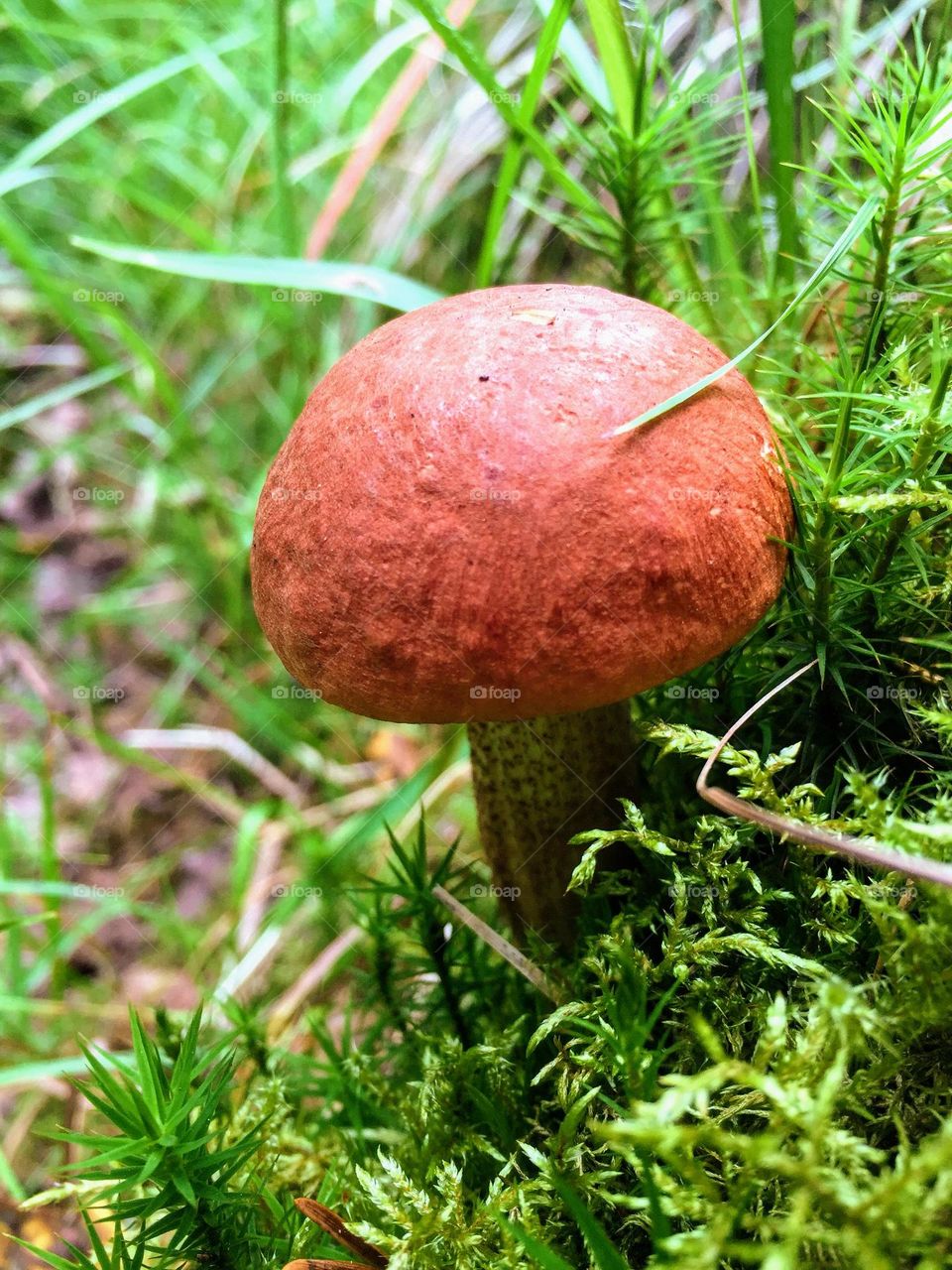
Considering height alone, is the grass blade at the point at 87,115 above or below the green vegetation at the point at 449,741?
above

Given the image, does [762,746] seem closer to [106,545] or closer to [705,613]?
[705,613]

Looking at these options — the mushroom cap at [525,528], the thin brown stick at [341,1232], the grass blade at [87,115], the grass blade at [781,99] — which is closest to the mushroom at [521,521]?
the mushroom cap at [525,528]

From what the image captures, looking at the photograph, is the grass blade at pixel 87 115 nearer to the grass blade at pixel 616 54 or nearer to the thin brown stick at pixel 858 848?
the grass blade at pixel 616 54

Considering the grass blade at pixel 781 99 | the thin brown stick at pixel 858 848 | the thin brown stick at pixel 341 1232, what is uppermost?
the grass blade at pixel 781 99

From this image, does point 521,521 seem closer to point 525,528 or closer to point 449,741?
point 525,528

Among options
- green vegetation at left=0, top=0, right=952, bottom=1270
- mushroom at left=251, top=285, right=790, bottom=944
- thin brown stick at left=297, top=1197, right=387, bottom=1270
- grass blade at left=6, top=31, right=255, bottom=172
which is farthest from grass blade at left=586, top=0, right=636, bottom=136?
thin brown stick at left=297, top=1197, right=387, bottom=1270

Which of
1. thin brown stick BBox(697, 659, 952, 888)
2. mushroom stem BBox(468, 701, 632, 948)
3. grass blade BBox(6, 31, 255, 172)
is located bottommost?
mushroom stem BBox(468, 701, 632, 948)

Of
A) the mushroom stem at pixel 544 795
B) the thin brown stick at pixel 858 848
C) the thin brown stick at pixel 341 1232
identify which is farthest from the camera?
the mushroom stem at pixel 544 795

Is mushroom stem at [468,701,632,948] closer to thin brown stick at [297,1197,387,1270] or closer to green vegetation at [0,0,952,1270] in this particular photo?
green vegetation at [0,0,952,1270]

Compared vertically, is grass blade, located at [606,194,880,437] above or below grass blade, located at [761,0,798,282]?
below
